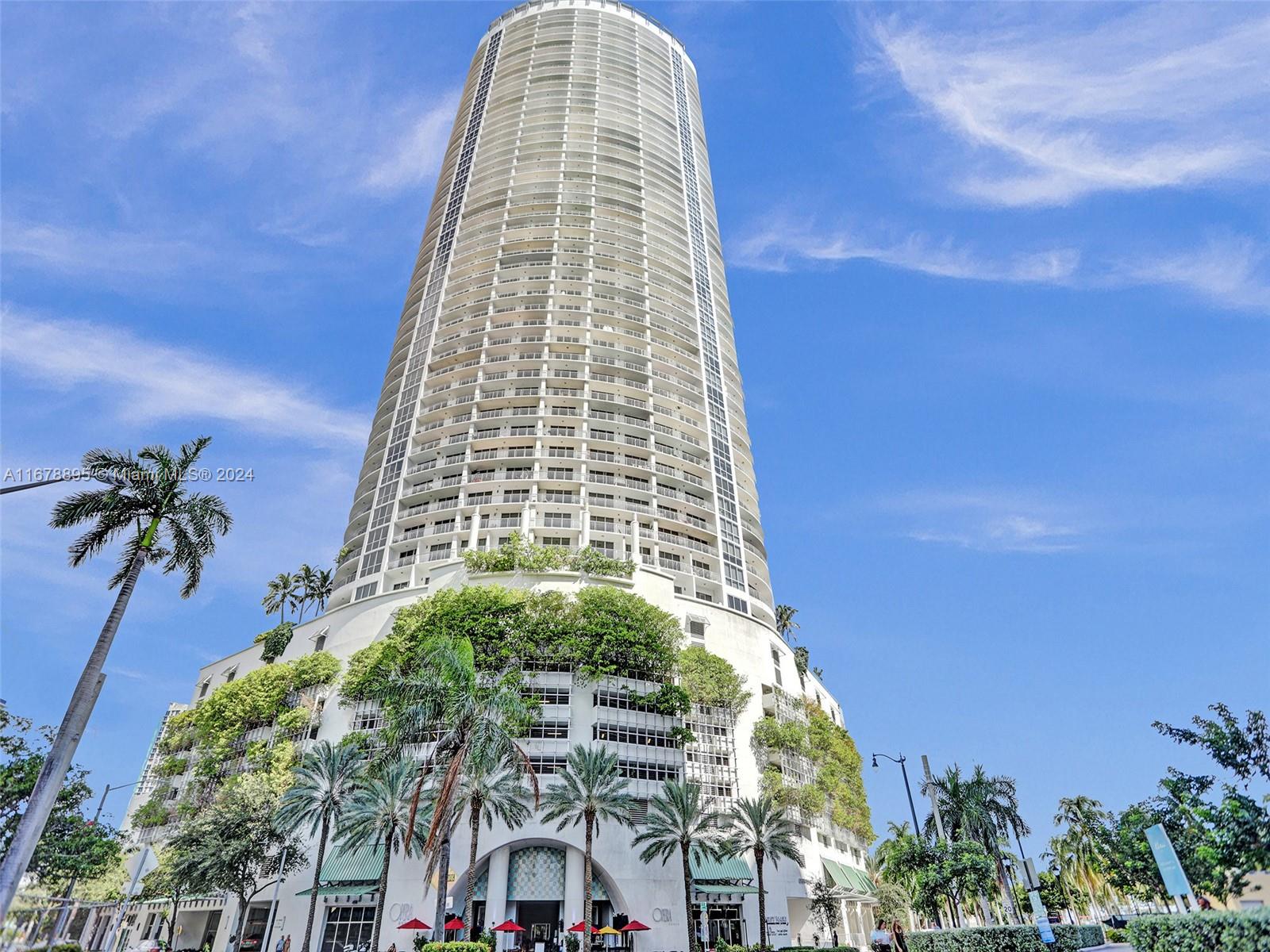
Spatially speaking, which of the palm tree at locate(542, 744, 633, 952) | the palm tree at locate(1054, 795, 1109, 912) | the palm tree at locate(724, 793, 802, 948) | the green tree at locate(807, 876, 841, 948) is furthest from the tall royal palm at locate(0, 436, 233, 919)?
the palm tree at locate(1054, 795, 1109, 912)

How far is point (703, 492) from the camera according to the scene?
8612 centimetres

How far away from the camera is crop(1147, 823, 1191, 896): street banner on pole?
23766mm

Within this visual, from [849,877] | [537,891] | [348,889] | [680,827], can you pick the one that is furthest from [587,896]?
[849,877]

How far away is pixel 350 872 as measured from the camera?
5562cm

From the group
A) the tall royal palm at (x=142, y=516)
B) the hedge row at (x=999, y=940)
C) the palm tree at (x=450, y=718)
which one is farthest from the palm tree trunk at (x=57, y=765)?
the hedge row at (x=999, y=940)

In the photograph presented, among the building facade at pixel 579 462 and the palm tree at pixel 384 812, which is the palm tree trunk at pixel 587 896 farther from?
the palm tree at pixel 384 812

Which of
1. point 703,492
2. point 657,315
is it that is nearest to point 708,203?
point 657,315

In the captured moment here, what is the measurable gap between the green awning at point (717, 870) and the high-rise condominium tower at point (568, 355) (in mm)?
25741

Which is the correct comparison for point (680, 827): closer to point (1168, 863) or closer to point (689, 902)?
point (689, 902)

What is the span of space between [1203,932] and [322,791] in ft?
161

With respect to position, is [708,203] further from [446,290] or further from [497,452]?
[497,452]

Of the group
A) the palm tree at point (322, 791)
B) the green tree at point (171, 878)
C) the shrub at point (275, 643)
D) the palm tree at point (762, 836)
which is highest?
the shrub at point (275, 643)

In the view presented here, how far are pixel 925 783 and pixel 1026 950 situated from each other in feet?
62.9

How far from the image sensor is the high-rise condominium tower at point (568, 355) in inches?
3140
